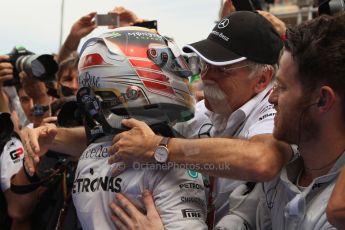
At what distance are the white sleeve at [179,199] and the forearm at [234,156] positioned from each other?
116 millimetres

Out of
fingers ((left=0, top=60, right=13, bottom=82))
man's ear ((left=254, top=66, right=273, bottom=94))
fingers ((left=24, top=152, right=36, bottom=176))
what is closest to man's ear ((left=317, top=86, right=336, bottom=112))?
man's ear ((left=254, top=66, right=273, bottom=94))

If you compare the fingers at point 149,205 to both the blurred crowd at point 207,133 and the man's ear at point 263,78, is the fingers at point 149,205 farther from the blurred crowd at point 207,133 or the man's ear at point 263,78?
the man's ear at point 263,78

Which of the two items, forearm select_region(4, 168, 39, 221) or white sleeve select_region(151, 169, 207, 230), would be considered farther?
forearm select_region(4, 168, 39, 221)

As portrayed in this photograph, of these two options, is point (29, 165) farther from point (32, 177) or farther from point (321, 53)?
point (321, 53)

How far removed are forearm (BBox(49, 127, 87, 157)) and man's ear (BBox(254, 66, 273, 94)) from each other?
2.39 ft

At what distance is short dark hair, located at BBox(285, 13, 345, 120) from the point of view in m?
1.25

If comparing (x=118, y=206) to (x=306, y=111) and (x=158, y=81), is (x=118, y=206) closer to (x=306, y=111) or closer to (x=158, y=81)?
(x=158, y=81)

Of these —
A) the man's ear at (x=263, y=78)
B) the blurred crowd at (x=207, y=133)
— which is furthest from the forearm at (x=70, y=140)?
the man's ear at (x=263, y=78)

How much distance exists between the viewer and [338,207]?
105 centimetres

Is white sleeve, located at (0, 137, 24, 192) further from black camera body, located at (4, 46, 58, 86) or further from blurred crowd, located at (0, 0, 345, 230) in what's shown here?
black camera body, located at (4, 46, 58, 86)

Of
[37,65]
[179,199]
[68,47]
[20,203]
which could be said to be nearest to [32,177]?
[20,203]

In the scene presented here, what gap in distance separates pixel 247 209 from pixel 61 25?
5541mm

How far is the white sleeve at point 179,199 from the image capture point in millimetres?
1475

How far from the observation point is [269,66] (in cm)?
182
